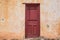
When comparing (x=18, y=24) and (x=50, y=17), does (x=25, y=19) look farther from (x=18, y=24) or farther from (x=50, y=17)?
(x=50, y=17)

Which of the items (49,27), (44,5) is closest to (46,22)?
(49,27)

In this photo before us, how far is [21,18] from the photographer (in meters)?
9.05

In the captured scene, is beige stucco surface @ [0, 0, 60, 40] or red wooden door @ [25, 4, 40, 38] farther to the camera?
red wooden door @ [25, 4, 40, 38]

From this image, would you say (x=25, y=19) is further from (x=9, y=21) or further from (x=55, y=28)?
(x=55, y=28)

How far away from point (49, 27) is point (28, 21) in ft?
3.69

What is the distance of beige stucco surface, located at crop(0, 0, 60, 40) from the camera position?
29.2ft

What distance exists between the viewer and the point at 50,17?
8.95 metres

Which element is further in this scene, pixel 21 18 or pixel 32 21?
pixel 32 21

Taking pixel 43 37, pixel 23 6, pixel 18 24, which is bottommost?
pixel 43 37

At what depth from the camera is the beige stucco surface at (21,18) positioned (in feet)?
29.2

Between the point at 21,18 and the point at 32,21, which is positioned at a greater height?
the point at 21,18

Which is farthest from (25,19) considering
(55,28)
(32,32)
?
(55,28)

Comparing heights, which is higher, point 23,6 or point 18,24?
point 23,6

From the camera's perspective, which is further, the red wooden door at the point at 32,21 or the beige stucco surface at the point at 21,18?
the red wooden door at the point at 32,21
